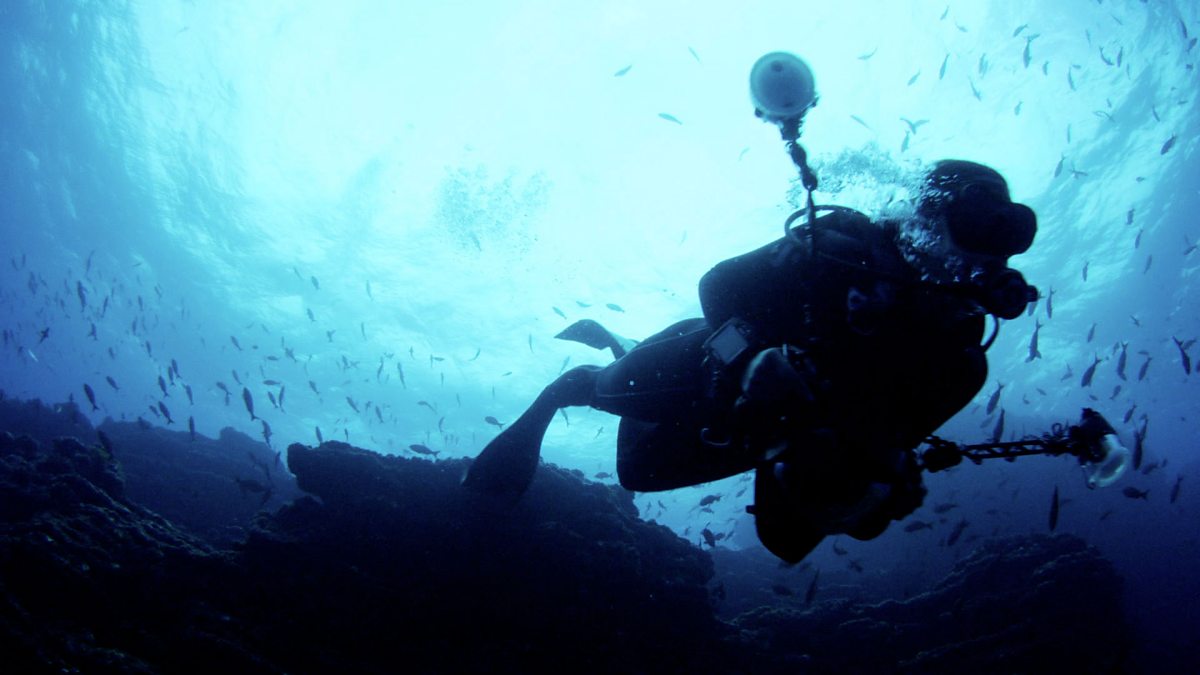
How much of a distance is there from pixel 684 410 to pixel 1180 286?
37409mm

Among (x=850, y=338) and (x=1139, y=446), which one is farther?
(x=1139, y=446)

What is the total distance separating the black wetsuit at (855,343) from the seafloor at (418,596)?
397 centimetres

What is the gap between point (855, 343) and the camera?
7.73ft

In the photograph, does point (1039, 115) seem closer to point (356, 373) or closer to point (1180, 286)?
point (1180, 286)

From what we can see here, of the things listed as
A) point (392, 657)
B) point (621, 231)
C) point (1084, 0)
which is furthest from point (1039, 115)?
point (392, 657)

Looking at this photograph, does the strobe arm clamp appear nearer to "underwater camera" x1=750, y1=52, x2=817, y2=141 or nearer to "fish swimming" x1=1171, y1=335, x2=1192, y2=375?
"underwater camera" x1=750, y1=52, x2=817, y2=141

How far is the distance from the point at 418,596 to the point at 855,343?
5.55 m

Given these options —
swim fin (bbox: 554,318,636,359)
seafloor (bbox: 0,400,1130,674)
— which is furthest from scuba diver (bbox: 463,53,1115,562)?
seafloor (bbox: 0,400,1130,674)

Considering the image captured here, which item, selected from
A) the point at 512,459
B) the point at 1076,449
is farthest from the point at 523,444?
the point at 1076,449

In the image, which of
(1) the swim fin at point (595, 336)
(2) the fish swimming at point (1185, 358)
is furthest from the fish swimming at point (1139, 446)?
(1) the swim fin at point (595, 336)

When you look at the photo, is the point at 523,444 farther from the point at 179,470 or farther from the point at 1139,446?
the point at 179,470

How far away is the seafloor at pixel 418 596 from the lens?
5035 millimetres

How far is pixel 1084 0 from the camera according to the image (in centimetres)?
1562

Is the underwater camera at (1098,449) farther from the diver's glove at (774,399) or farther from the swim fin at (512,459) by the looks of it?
the swim fin at (512,459)
